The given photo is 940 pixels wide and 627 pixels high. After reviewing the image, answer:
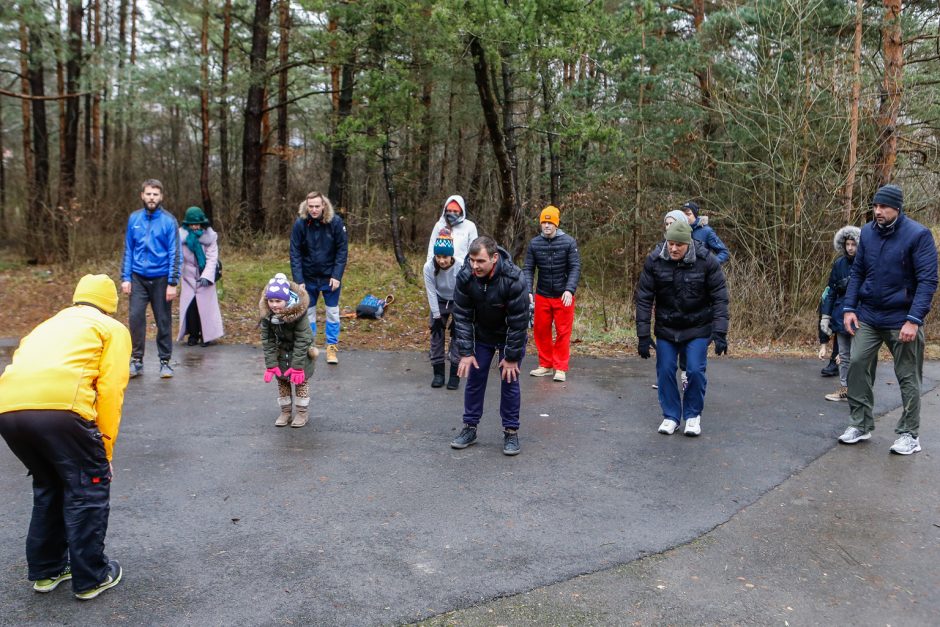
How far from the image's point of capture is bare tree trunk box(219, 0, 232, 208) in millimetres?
→ 20547

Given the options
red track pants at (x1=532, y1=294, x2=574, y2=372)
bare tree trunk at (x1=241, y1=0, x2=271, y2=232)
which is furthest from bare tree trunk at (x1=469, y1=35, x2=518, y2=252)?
bare tree trunk at (x1=241, y1=0, x2=271, y2=232)

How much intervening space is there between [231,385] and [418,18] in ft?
23.9

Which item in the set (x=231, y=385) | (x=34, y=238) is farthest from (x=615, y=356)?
(x=34, y=238)

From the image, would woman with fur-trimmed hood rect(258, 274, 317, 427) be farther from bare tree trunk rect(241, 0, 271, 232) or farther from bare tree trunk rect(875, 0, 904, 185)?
bare tree trunk rect(241, 0, 271, 232)

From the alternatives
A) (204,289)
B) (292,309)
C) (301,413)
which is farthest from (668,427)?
(204,289)

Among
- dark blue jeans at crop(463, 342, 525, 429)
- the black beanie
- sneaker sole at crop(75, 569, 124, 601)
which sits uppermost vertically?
the black beanie

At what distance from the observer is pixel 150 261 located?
839 centimetres

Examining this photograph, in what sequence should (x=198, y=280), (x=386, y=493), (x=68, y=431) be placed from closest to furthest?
(x=68, y=431) → (x=386, y=493) → (x=198, y=280)

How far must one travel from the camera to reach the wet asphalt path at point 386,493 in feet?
12.7

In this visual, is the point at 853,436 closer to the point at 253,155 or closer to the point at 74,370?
the point at 74,370

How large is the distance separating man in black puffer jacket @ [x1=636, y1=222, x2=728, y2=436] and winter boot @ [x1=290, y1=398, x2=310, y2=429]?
3.11m

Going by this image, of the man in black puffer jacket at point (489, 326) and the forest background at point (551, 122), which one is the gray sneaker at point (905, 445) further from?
the forest background at point (551, 122)

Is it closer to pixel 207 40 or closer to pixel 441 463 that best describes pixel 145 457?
pixel 441 463

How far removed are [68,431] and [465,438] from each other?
3.40 metres
